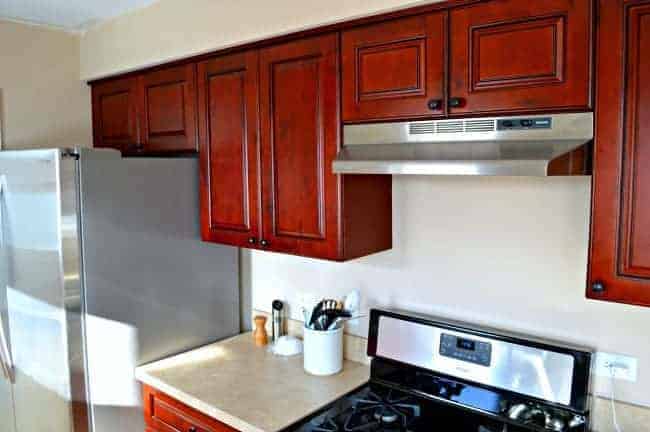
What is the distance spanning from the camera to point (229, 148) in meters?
2.20

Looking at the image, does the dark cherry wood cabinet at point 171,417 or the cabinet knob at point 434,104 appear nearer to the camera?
the cabinet knob at point 434,104

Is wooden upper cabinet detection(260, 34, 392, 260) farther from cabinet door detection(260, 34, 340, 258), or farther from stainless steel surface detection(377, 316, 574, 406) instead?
stainless steel surface detection(377, 316, 574, 406)

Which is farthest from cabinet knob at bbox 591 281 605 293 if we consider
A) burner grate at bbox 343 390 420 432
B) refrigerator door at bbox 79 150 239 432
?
refrigerator door at bbox 79 150 239 432

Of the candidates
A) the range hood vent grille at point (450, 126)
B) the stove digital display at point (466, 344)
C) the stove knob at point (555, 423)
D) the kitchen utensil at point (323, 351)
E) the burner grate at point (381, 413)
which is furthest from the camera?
the kitchen utensil at point (323, 351)

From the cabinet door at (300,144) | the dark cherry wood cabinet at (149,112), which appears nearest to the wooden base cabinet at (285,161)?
the cabinet door at (300,144)

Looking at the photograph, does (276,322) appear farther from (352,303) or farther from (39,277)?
(39,277)

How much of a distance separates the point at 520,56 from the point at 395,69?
0.38 m

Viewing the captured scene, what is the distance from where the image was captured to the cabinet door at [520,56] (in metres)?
1.34

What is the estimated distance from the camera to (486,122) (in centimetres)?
151

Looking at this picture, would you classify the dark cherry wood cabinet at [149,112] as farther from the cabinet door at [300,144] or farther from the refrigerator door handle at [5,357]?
the refrigerator door handle at [5,357]

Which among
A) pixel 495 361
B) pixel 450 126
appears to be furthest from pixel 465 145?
pixel 495 361

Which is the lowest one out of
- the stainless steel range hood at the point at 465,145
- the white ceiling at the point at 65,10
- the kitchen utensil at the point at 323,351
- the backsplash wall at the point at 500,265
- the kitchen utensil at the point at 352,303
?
the kitchen utensil at the point at 323,351

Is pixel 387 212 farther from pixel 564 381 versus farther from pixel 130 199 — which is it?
pixel 130 199

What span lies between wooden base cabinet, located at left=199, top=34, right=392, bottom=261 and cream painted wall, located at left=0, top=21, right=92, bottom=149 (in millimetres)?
1019
